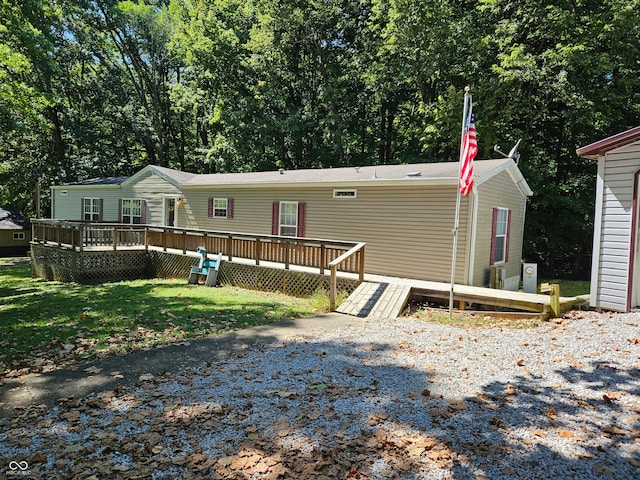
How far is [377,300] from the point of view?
8227 millimetres

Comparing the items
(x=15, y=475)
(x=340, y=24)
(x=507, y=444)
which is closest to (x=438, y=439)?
(x=507, y=444)

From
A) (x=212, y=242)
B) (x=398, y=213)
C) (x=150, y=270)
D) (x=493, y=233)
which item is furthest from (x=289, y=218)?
(x=493, y=233)

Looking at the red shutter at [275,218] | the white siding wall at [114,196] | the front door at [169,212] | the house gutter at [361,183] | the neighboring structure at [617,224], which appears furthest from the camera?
the white siding wall at [114,196]

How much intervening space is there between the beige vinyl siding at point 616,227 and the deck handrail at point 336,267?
15.1 ft

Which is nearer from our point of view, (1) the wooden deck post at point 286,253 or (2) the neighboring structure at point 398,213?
(2) the neighboring structure at point 398,213

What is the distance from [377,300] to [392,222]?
319 centimetres

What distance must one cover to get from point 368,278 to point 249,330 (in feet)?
15.2

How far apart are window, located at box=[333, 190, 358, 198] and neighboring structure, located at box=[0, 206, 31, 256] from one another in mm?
22234

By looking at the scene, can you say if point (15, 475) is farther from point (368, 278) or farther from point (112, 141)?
point (112, 141)

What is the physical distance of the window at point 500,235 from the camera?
1094cm

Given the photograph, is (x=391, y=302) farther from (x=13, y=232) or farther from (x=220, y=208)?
(x=13, y=232)

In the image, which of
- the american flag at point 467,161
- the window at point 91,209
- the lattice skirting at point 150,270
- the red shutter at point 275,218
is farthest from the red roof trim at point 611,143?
the window at point 91,209

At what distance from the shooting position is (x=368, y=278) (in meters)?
10.3

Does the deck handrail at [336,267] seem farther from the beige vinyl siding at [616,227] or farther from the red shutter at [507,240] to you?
the red shutter at [507,240]
